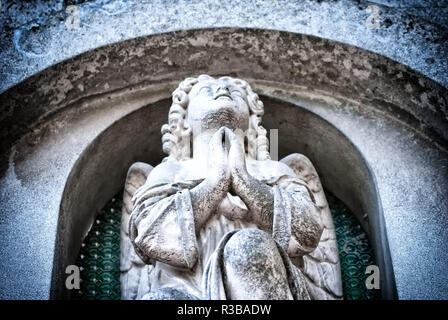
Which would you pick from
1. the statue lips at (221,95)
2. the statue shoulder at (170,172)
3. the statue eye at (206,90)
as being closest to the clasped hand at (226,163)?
the statue shoulder at (170,172)

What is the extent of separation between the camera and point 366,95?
7.45 m

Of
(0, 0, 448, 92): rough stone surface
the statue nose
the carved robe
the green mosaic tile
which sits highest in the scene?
(0, 0, 448, 92): rough stone surface

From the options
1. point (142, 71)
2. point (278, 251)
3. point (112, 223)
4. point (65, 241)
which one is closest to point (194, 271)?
point (278, 251)

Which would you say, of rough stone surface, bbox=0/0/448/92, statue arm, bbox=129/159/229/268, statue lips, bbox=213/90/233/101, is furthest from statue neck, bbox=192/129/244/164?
rough stone surface, bbox=0/0/448/92

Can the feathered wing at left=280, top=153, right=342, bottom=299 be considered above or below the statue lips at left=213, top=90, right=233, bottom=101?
below

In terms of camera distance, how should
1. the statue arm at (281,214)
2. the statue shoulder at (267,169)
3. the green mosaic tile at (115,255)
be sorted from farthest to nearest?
the green mosaic tile at (115,255) → the statue shoulder at (267,169) → the statue arm at (281,214)

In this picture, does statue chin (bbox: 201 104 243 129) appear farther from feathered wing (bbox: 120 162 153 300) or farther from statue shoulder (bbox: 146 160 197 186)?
feathered wing (bbox: 120 162 153 300)

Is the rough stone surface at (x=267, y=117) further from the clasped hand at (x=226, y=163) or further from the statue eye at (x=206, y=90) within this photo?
the clasped hand at (x=226, y=163)

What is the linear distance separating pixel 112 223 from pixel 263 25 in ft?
6.49

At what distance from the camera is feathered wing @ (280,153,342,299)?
6418 millimetres

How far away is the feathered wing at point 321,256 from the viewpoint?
21.1 ft

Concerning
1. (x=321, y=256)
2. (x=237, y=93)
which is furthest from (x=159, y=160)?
(x=321, y=256)

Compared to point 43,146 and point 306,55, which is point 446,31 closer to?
Answer: point 306,55
